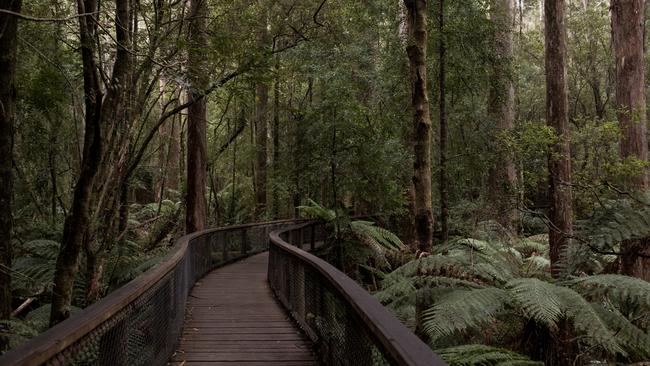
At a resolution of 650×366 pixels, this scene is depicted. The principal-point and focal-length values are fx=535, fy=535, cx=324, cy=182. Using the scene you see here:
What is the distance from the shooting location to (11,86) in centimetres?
659

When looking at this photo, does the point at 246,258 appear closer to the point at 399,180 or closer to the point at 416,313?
the point at 399,180

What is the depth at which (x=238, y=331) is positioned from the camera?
21.8ft

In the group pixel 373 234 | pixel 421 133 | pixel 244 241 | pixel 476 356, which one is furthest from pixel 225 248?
pixel 476 356

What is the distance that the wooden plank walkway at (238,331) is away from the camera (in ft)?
17.4

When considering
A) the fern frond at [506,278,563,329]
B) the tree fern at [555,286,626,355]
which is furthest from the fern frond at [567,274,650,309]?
the fern frond at [506,278,563,329]

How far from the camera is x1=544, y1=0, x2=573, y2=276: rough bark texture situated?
9.82 meters

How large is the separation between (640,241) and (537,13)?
46858mm

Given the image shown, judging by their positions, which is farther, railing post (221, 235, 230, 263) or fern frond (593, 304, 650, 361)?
railing post (221, 235, 230, 263)

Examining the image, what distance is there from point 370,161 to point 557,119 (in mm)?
5837

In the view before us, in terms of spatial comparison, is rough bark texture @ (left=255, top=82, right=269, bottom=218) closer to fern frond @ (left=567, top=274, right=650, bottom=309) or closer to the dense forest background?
the dense forest background

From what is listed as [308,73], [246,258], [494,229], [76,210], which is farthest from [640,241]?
[308,73]

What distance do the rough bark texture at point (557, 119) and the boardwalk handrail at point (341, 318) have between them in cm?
482

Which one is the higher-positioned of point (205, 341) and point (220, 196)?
point (220, 196)

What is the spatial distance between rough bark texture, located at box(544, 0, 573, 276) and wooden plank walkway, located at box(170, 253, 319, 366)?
5127mm
